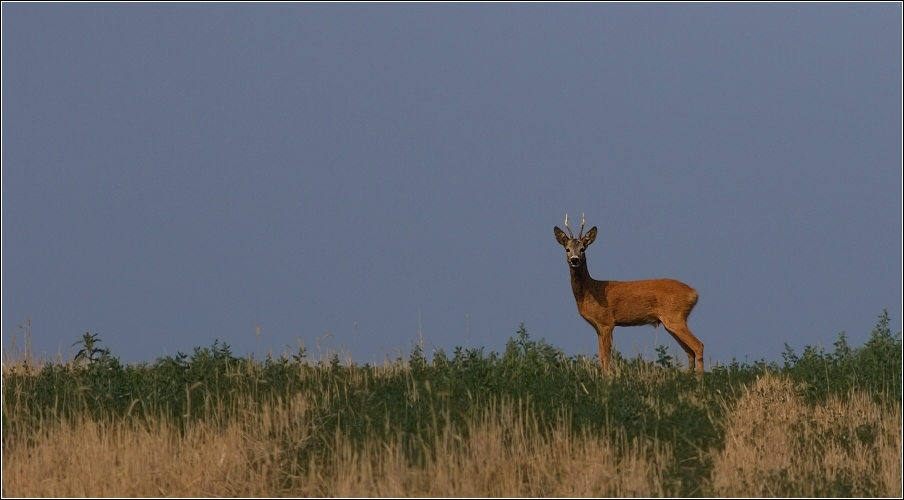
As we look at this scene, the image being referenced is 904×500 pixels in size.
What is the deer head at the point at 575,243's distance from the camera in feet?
58.3

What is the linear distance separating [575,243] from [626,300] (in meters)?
1.12

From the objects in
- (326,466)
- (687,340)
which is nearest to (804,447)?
(326,466)

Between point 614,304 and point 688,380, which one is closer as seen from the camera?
point 688,380

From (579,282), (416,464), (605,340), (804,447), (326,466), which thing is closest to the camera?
(416,464)

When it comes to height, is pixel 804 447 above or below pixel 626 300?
below

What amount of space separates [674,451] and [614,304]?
6829mm

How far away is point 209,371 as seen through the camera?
13.8 meters

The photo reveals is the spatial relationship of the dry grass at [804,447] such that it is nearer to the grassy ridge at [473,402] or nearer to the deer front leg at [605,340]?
the grassy ridge at [473,402]

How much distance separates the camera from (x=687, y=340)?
17609 millimetres

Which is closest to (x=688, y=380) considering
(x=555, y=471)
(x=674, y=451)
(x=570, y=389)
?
(x=570, y=389)

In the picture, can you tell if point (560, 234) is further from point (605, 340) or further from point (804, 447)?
point (804, 447)

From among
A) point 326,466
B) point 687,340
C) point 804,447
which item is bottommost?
point 326,466

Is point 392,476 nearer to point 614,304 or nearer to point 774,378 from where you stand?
point 774,378

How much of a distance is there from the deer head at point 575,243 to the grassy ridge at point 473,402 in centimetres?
289
